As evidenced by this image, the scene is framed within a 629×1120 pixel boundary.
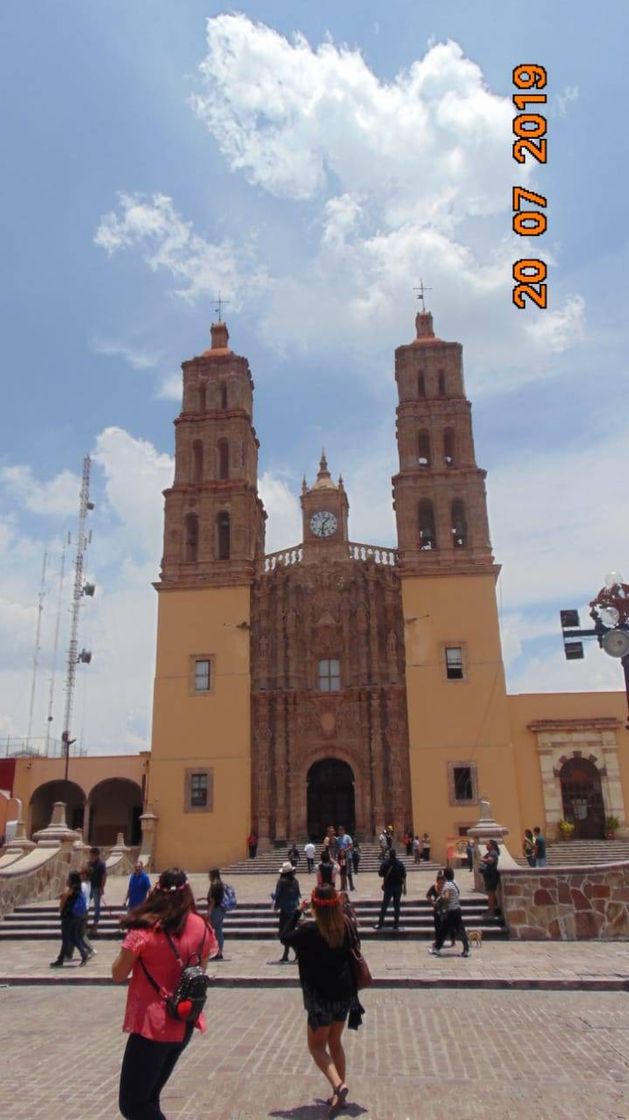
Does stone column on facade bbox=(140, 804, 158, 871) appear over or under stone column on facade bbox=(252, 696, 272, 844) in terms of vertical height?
under

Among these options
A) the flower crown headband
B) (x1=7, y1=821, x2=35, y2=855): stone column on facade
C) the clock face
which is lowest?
the flower crown headband

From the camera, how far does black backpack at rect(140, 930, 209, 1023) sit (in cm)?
400

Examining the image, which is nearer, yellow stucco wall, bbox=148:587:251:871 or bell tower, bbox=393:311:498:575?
yellow stucco wall, bbox=148:587:251:871

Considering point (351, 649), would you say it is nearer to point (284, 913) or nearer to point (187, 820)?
point (187, 820)

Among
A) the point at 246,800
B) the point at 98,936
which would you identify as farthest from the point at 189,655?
the point at 98,936

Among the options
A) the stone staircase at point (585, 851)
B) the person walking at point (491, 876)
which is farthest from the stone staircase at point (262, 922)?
the stone staircase at point (585, 851)

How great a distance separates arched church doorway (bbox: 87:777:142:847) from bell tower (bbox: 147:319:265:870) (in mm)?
9920

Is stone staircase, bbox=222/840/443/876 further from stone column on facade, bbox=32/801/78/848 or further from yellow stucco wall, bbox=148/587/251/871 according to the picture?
stone column on facade, bbox=32/801/78/848

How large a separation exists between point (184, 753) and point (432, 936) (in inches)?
654

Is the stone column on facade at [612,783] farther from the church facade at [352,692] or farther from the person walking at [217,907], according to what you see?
the person walking at [217,907]

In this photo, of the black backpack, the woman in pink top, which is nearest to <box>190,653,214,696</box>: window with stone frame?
the woman in pink top

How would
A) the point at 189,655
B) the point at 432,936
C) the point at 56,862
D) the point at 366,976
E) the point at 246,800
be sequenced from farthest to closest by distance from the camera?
the point at 189,655 → the point at 246,800 → the point at 56,862 → the point at 432,936 → the point at 366,976

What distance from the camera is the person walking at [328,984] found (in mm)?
5758

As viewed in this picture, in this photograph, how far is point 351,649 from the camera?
30.2m
